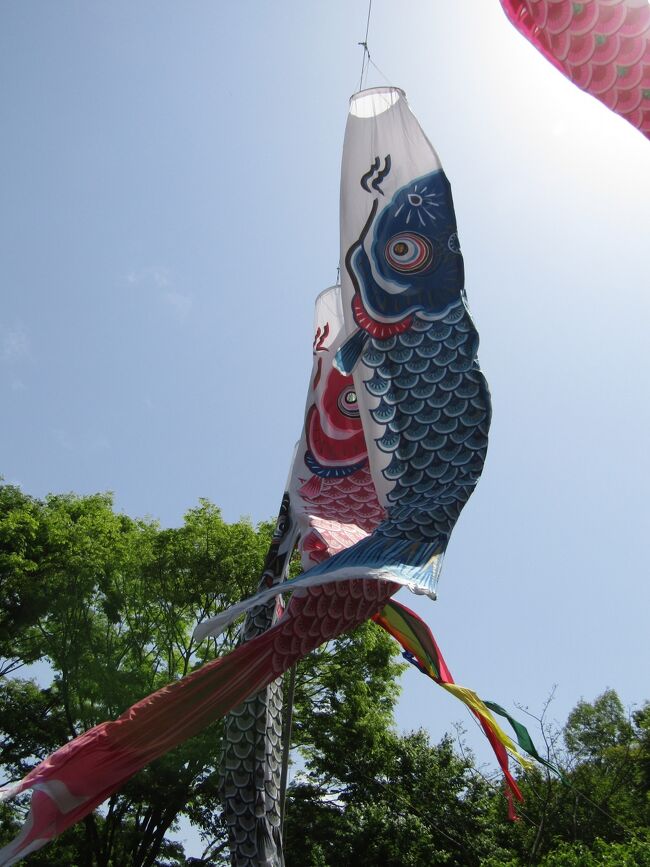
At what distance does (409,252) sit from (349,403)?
1.64 m

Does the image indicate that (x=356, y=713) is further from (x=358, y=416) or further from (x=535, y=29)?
(x=535, y=29)

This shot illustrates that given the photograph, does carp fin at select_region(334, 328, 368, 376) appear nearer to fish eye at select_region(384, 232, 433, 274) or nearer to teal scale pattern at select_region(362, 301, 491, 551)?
teal scale pattern at select_region(362, 301, 491, 551)

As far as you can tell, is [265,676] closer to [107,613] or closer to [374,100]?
[374,100]

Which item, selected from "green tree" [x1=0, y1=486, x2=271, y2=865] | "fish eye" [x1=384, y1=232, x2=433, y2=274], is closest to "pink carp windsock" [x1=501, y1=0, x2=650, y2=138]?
"fish eye" [x1=384, y1=232, x2=433, y2=274]

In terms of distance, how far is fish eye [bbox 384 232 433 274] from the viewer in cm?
730

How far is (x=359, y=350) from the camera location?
7.20 metres

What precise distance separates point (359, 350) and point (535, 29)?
9.57ft

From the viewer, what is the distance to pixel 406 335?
7.11m

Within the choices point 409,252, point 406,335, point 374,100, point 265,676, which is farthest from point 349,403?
point 265,676

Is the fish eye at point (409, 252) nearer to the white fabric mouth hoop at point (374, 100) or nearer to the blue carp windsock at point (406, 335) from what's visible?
the blue carp windsock at point (406, 335)

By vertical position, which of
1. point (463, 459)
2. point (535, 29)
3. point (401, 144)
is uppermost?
point (401, 144)

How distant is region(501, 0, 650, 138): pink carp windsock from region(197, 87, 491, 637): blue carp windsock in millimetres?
2375

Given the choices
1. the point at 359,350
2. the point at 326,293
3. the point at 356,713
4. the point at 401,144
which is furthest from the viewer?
the point at 356,713

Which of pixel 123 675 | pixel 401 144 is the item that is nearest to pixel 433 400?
pixel 401 144
